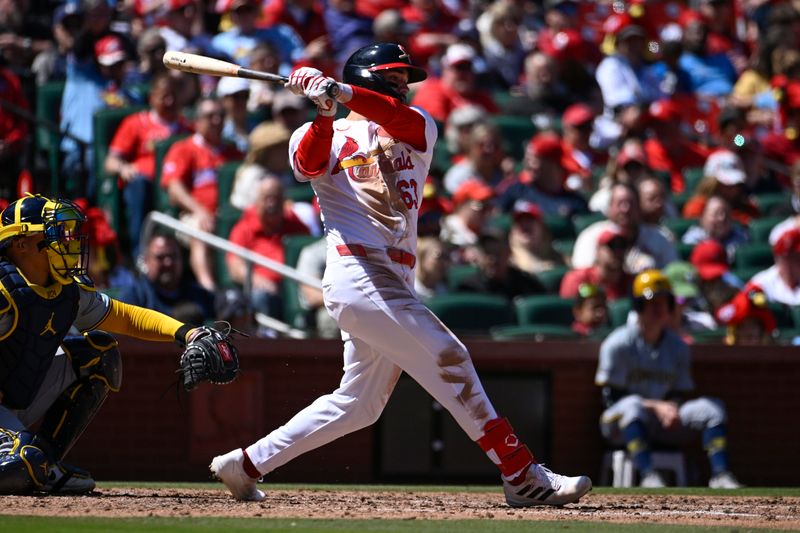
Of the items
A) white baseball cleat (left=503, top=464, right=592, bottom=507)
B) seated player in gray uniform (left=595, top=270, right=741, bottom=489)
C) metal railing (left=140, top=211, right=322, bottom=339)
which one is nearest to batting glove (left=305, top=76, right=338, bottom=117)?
white baseball cleat (left=503, top=464, right=592, bottom=507)

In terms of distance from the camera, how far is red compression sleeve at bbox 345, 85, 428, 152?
5707 mm

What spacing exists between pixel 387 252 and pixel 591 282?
4.19 m

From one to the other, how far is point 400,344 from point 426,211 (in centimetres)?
431

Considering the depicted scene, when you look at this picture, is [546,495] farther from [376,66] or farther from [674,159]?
[674,159]

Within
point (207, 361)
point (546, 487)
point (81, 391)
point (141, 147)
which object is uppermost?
point (141, 147)

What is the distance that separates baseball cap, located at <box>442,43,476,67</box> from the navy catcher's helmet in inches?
234

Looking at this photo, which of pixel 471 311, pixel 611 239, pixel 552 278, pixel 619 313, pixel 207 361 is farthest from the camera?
pixel 552 278

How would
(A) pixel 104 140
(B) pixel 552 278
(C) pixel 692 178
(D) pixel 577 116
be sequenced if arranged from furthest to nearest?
(C) pixel 692 178
(D) pixel 577 116
(A) pixel 104 140
(B) pixel 552 278

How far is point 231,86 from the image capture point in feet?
36.6

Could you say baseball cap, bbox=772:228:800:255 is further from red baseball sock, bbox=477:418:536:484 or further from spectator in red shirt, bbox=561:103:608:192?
red baseball sock, bbox=477:418:536:484

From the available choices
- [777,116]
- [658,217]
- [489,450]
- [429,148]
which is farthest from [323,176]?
[777,116]

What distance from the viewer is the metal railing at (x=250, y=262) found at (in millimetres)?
9211

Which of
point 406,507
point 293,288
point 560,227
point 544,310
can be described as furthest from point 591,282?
point 406,507

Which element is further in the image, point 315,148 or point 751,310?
point 751,310
